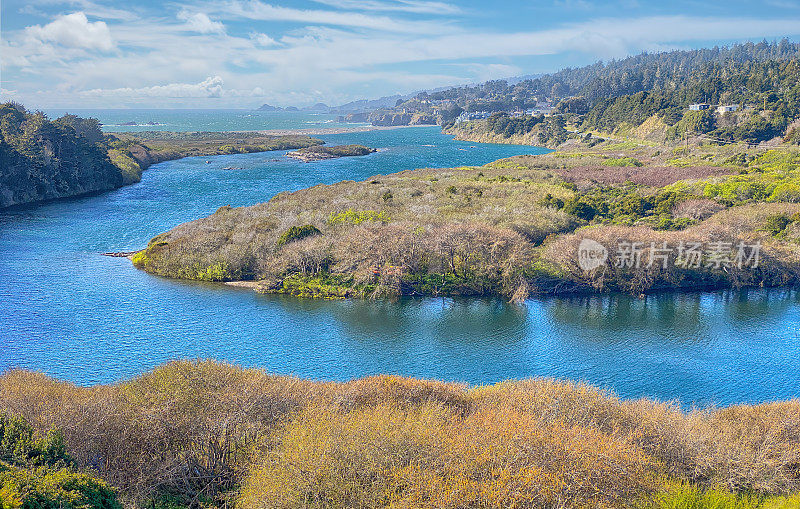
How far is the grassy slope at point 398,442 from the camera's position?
13648 mm

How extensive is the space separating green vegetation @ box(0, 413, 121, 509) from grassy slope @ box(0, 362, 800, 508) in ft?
3.85

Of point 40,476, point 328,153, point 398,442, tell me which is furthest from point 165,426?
point 328,153

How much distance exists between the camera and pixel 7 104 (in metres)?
92.2

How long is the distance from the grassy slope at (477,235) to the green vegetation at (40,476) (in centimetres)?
2645

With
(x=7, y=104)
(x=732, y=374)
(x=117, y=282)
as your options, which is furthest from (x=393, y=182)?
(x=7, y=104)

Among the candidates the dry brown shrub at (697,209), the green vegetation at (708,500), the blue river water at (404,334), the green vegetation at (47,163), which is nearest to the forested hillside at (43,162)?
the green vegetation at (47,163)

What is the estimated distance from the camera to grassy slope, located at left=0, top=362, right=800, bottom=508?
44.8 feet

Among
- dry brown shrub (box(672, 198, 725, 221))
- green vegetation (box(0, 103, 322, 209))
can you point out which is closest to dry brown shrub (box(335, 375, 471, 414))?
dry brown shrub (box(672, 198, 725, 221))

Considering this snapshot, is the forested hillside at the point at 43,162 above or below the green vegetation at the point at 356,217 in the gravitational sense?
above

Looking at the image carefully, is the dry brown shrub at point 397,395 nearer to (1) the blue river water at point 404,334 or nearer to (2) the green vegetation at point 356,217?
(1) the blue river water at point 404,334

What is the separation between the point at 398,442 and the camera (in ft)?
47.8

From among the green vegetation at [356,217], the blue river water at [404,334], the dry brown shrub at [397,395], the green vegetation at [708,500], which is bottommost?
the blue river water at [404,334]

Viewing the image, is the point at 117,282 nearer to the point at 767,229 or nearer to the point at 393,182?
the point at 393,182

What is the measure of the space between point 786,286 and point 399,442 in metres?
41.0
